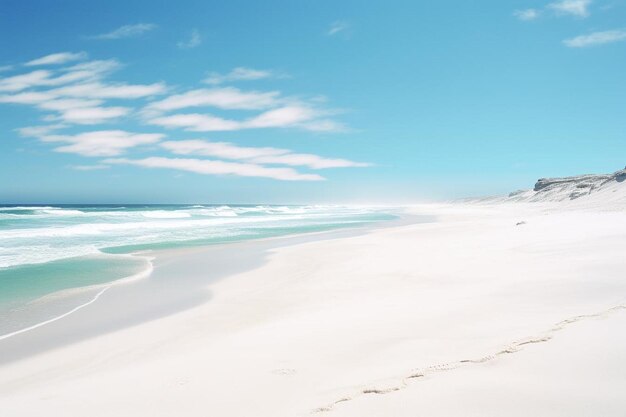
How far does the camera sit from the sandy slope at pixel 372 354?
355 cm

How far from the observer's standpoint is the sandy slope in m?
3.55

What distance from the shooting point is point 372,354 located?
499cm

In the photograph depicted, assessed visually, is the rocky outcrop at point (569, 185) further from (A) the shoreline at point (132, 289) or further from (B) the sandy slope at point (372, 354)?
(B) the sandy slope at point (372, 354)

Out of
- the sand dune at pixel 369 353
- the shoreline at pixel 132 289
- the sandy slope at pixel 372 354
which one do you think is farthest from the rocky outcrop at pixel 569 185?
the sandy slope at pixel 372 354

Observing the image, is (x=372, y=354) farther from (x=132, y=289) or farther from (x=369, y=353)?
(x=132, y=289)

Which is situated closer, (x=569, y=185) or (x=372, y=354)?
(x=372, y=354)

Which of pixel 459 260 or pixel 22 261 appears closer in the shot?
pixel 459 260

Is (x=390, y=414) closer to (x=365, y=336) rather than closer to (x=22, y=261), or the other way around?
(x=365, y=336)

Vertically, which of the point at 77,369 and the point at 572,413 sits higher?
the point at 572,413

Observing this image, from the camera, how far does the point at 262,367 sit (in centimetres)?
492

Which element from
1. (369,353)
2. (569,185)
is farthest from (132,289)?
(569,185)

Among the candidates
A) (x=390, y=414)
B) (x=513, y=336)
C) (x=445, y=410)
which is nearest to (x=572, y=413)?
(x=445, y=410)

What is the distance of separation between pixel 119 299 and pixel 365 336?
22.5 feet

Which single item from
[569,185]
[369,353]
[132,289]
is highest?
[569,185]
